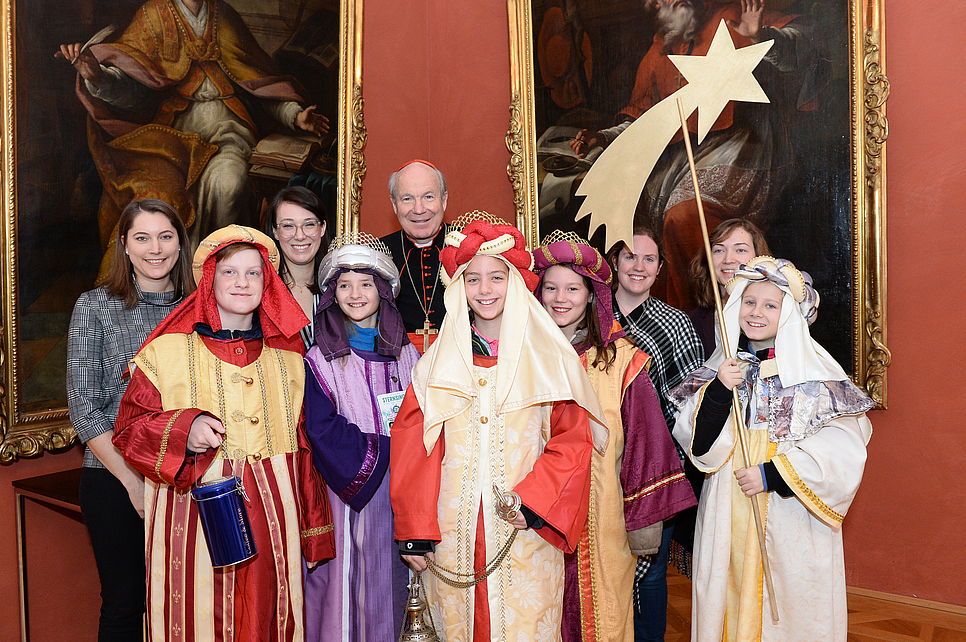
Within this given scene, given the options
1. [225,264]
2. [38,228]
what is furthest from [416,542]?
[38,228]

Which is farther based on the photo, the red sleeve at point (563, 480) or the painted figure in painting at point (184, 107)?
the painted figure in painting at point (184, 107)

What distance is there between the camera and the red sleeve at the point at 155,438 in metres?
2.32

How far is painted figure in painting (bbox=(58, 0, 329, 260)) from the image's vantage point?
3449 millimetres

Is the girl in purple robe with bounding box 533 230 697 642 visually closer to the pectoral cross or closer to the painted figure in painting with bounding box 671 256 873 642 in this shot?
the painted figure in painting with bounding box 671 256 873 642

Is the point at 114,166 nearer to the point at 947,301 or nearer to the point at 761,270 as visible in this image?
the point at 761,270

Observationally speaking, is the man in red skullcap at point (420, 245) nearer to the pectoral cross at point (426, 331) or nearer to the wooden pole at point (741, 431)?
the pectoral cross at point (426, 331)

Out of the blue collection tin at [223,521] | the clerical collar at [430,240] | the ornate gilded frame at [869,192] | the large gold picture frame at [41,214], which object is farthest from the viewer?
the ornate gilded frame at [869,192]

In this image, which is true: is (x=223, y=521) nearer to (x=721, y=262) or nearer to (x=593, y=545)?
(x=593, y=545)

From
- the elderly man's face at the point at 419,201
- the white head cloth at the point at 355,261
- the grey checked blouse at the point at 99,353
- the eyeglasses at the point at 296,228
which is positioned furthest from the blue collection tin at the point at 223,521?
the elderly man's face at the point at 419,201

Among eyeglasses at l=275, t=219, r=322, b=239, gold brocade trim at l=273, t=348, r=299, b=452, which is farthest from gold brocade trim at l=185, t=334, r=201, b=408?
eyeglasses at l=275, t=219, r=322, b=239

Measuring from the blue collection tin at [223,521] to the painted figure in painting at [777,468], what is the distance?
155 centimetres

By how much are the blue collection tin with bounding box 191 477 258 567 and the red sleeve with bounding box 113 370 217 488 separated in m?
0.16

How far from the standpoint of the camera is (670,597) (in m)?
4.17

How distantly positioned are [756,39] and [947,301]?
1646mm
